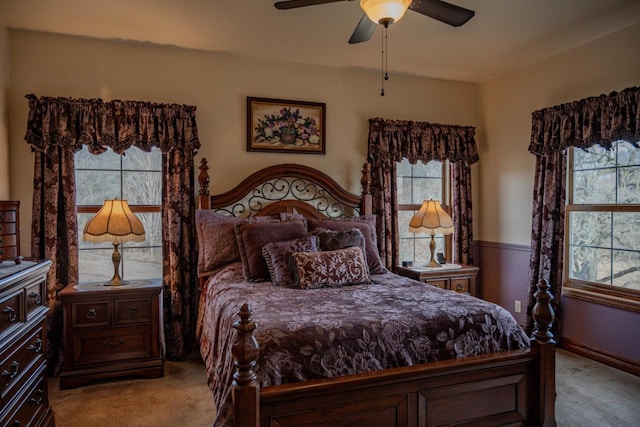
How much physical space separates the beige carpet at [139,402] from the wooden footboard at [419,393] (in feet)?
3.42

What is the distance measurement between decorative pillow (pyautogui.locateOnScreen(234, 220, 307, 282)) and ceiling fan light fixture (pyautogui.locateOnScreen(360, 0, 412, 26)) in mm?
1694

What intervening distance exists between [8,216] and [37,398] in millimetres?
1037

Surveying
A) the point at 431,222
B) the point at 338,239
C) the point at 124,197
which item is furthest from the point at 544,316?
the point at 124,197

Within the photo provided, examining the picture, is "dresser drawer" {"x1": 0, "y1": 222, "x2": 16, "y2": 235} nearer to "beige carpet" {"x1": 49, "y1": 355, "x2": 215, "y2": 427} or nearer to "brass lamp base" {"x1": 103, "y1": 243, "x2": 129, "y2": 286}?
"brass lamp base" {"x1": 103, "y1": 243, "x2": 129, "y2": 286}

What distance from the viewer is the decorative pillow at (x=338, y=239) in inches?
127

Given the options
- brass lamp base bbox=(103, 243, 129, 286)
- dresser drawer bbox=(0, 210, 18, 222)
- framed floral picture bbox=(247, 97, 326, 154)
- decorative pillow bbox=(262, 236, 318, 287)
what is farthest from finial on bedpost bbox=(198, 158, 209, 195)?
dresser drawer bbox=(0, 210, 18, 222)

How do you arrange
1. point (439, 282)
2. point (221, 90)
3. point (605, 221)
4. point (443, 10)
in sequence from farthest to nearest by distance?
point (439, 282) → point (221, 90) → point (605, 221) → point (443, 10)

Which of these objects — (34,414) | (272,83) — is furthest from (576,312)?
(34,414)

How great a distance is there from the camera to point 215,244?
335 centimetres

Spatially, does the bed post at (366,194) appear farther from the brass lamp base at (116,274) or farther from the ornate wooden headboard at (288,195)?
the brass lamp base at (116,274)

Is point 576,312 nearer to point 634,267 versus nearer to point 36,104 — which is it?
point 634,267

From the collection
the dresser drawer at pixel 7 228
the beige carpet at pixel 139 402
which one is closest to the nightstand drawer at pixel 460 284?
the beige carpet at pixel 139 402

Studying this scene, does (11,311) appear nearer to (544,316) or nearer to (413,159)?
(544,316)

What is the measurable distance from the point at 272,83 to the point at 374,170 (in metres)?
→ 1.31
